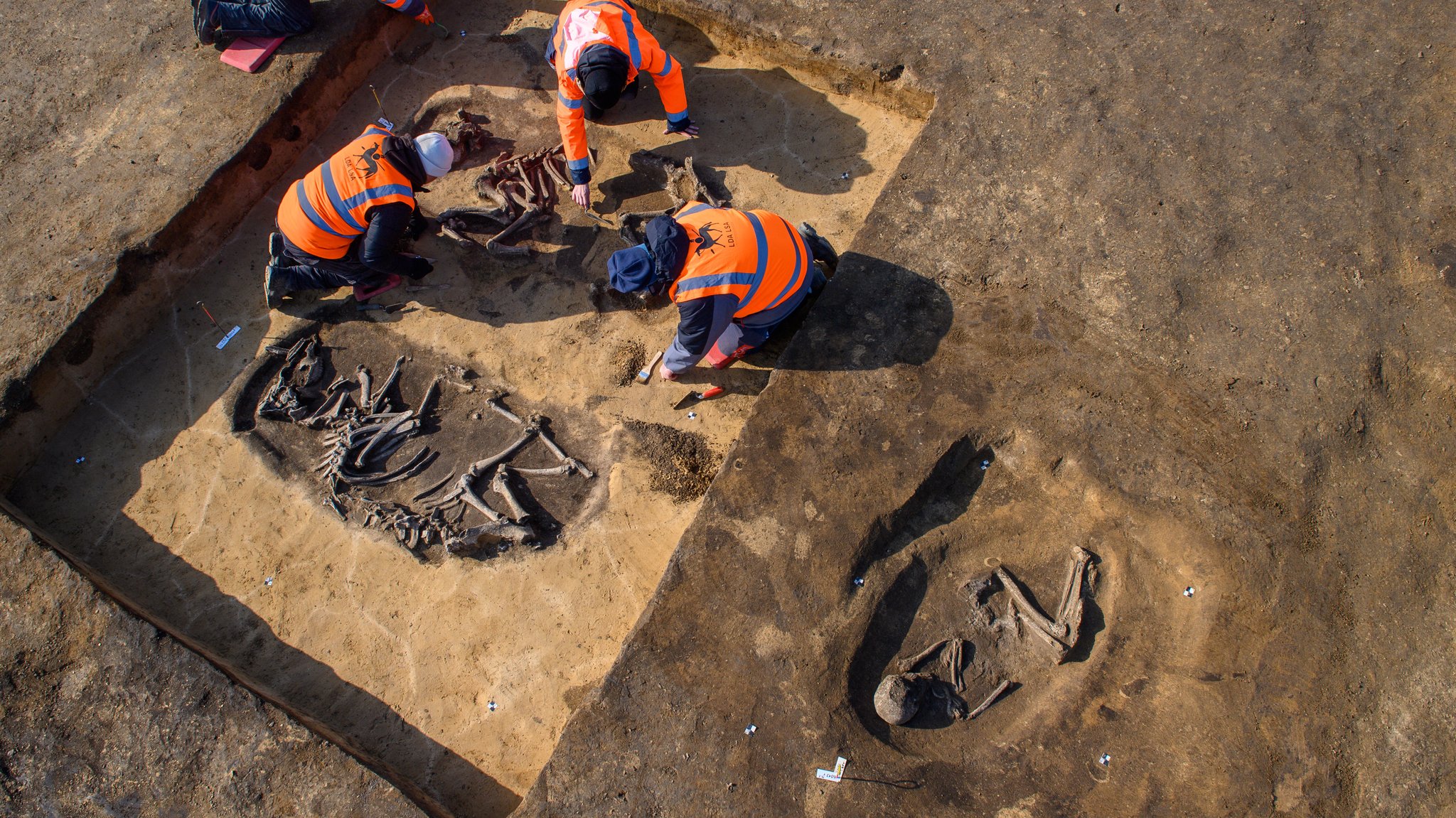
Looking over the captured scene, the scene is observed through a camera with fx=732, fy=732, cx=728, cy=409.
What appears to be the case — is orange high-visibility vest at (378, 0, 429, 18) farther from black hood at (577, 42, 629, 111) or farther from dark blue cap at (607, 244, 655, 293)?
dark blue cap at (607, 244, 655, 293)

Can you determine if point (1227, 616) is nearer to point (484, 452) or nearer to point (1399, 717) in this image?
point (1399, 717)

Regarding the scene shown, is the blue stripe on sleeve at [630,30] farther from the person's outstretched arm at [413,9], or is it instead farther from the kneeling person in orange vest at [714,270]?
the person's outstretched arm at [413,9]

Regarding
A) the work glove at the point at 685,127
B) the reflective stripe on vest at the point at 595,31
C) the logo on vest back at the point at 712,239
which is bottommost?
the work glove at the point at 685,127

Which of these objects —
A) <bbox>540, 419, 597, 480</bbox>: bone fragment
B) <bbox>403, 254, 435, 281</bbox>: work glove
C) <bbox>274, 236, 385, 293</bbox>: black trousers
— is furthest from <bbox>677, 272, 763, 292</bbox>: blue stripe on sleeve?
<bbox>274, 236, 385, 293</bbox>: black trousers

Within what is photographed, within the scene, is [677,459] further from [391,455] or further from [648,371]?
[391,455]

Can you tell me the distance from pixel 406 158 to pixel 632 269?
237cm

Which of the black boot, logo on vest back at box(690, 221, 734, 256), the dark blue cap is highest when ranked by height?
the black boot

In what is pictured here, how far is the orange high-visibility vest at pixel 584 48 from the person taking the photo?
5.80 m

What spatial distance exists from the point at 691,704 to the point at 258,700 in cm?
271

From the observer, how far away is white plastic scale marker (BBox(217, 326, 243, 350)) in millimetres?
6156

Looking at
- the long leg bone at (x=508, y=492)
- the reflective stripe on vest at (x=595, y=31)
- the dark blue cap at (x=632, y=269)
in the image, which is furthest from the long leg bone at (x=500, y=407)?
the reflective stripe on vest at (x=595, y=31)

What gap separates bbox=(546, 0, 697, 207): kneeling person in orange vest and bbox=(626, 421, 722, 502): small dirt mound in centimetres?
213

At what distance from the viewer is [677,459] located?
542 centimetres

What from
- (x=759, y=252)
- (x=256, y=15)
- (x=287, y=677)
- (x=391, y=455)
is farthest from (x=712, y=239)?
(x=256, y=15)
